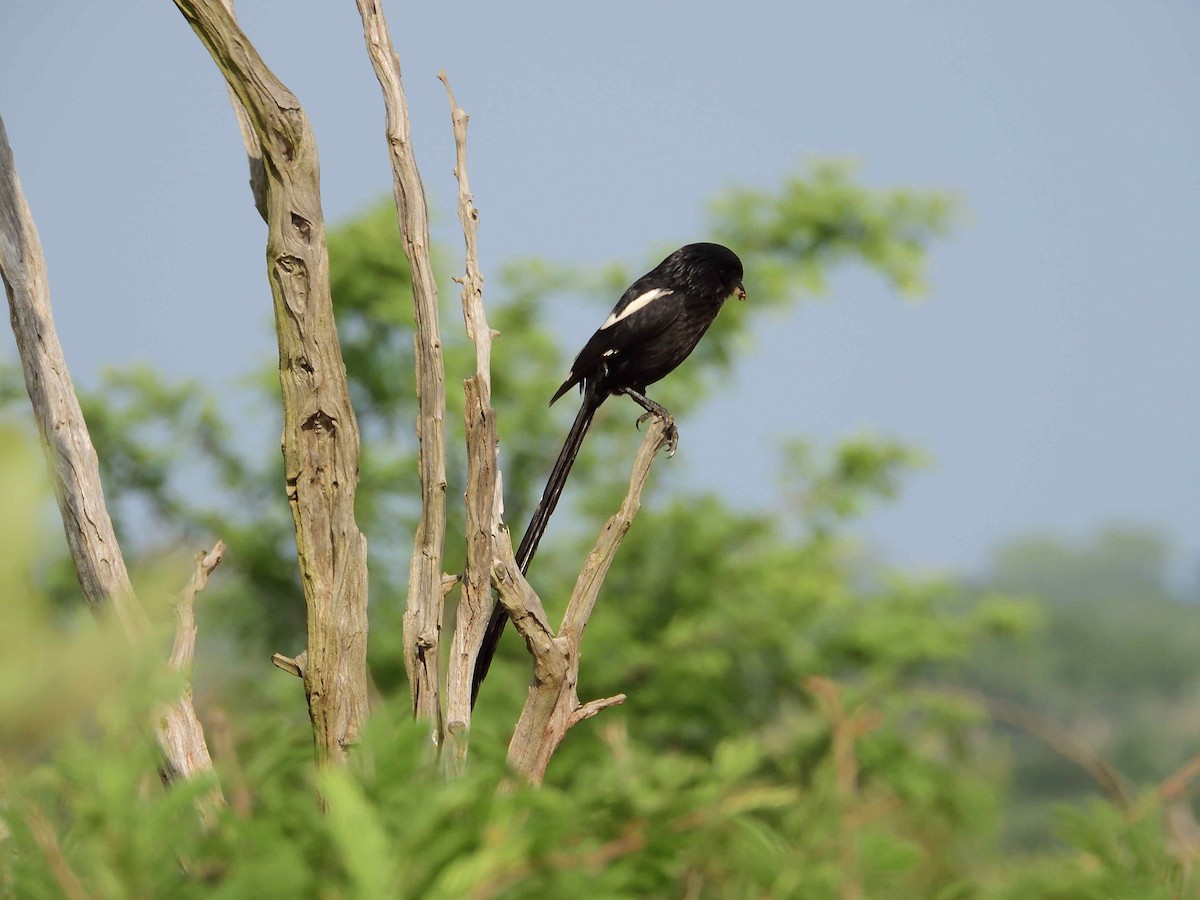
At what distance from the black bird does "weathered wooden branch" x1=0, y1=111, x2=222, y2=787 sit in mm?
2195

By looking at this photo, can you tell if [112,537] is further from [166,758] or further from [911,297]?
[911,297]

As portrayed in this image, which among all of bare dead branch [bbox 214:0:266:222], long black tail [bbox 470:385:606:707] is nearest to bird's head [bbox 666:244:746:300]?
long black tail [bbox 470:385:606:707]

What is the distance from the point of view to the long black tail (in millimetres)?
2275

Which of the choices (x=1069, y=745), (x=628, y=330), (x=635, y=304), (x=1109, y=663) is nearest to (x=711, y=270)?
(x=635, y=304)

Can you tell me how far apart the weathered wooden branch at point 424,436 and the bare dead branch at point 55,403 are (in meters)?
0.49

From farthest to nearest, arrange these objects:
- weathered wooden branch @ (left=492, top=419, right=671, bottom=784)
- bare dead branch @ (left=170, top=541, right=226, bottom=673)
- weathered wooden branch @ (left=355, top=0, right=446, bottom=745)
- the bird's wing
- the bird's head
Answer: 1. the bird's head
2. the bird's wing
3. bare dead branch @ (left=170, top=541, right=226, bottom=673)
4. weathered wooden branch @ (left=492, top=419, right=671, bottom=784)
5. weathered wooden branch @ (left=355, top=0, right=446, bottom=745)

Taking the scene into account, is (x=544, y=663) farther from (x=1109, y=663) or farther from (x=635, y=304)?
(x=1109, y=663)

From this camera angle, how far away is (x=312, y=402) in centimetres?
174

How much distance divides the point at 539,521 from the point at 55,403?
116 centimetres

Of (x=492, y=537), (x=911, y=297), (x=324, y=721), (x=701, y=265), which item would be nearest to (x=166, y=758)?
(x=324, y=721)

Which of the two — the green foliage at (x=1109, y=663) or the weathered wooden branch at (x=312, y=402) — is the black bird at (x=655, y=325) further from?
the green foliage at (x=1109, y=663)

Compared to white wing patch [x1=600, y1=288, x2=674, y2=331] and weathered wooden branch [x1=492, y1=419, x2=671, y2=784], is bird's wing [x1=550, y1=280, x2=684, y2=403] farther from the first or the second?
weathered wooden branch [x1=492, y1=419, x2=671, y2=784]

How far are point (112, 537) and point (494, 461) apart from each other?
0.67 metres

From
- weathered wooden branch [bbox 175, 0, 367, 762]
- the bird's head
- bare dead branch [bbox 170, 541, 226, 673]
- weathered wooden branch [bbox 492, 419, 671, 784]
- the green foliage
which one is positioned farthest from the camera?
the green foliage
